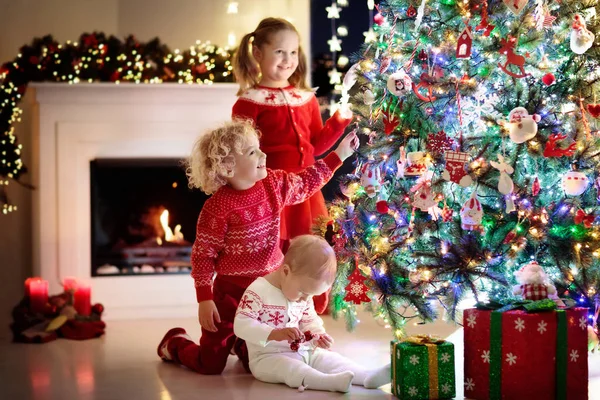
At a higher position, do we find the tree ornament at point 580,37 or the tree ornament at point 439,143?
the tree ornament at point 580,37

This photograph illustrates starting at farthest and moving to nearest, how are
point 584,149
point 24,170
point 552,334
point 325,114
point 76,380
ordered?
point 325,114 → point 24,170 → point 76,380 → point 584,149 → point 552,334

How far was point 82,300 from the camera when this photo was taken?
14.4 ft

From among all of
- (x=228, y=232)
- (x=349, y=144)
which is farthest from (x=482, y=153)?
(x=228, y=232)

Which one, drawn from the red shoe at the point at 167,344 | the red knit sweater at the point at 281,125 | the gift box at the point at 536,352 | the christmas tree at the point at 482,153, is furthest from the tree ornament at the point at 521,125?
the red shoe at the point at 167,344

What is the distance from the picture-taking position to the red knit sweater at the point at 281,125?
3859 millimetres

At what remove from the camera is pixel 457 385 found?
122 inches

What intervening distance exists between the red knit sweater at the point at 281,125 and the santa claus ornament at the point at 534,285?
45.9 inches

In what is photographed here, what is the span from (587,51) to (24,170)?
2917mm

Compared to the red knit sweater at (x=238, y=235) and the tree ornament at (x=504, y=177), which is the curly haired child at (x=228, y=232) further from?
the tree ornament at (x=504, y=177)

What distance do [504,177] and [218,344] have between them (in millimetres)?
1170

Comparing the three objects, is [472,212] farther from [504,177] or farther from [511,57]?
[511,57]

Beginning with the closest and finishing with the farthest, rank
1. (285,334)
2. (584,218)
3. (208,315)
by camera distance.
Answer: (285,334) < (584,218) < (208,315)

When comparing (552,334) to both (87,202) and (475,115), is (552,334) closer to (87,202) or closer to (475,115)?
(475,115)

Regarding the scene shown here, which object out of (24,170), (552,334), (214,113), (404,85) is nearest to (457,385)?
(552,334)
